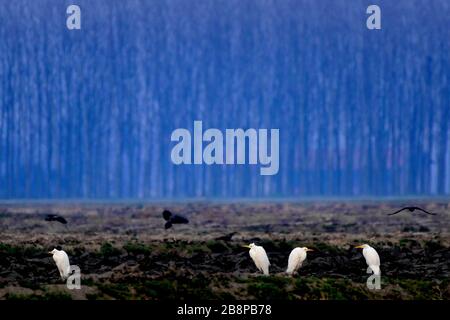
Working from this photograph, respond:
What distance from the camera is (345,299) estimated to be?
11.2 m

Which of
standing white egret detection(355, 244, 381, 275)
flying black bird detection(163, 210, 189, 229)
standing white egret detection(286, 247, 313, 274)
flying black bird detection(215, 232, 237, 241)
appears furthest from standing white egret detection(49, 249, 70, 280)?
standing white egret detection(355, 244, 381, 275)

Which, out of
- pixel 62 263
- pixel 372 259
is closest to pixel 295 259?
pixel 372 259

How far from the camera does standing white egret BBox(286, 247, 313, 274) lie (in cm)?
1133

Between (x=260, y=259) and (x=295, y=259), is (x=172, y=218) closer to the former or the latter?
(x=260, y=259)

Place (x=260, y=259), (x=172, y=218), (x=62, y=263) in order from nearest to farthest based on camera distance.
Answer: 1. (x=62, y=263)
2. (x=260, y=259)
3. (x=172, y=218)

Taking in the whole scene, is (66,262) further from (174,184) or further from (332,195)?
(332,195)

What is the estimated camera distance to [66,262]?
11242 mm

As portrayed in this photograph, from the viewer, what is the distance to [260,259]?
11344mm

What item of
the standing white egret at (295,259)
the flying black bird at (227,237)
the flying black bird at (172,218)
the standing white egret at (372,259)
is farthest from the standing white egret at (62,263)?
the standing white egret at (372,259)

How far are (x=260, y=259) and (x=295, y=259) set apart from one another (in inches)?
14.9

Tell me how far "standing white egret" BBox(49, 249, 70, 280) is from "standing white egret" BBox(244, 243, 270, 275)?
78.0 inches
